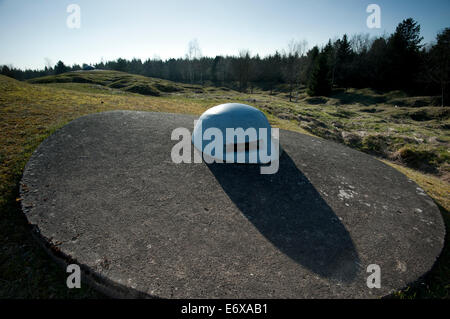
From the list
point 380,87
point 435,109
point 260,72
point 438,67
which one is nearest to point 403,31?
point 380,87

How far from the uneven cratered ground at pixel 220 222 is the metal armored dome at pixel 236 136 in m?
0.47

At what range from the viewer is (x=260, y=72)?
73438 mm

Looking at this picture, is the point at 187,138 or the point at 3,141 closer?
the point at 3,141

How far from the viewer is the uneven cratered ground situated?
Answer: 3742 millimetres

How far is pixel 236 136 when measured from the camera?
7391 mm

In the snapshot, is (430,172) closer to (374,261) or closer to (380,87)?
(374,261)

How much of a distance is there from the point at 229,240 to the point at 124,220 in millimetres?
2300

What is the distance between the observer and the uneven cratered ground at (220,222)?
3742 mm
